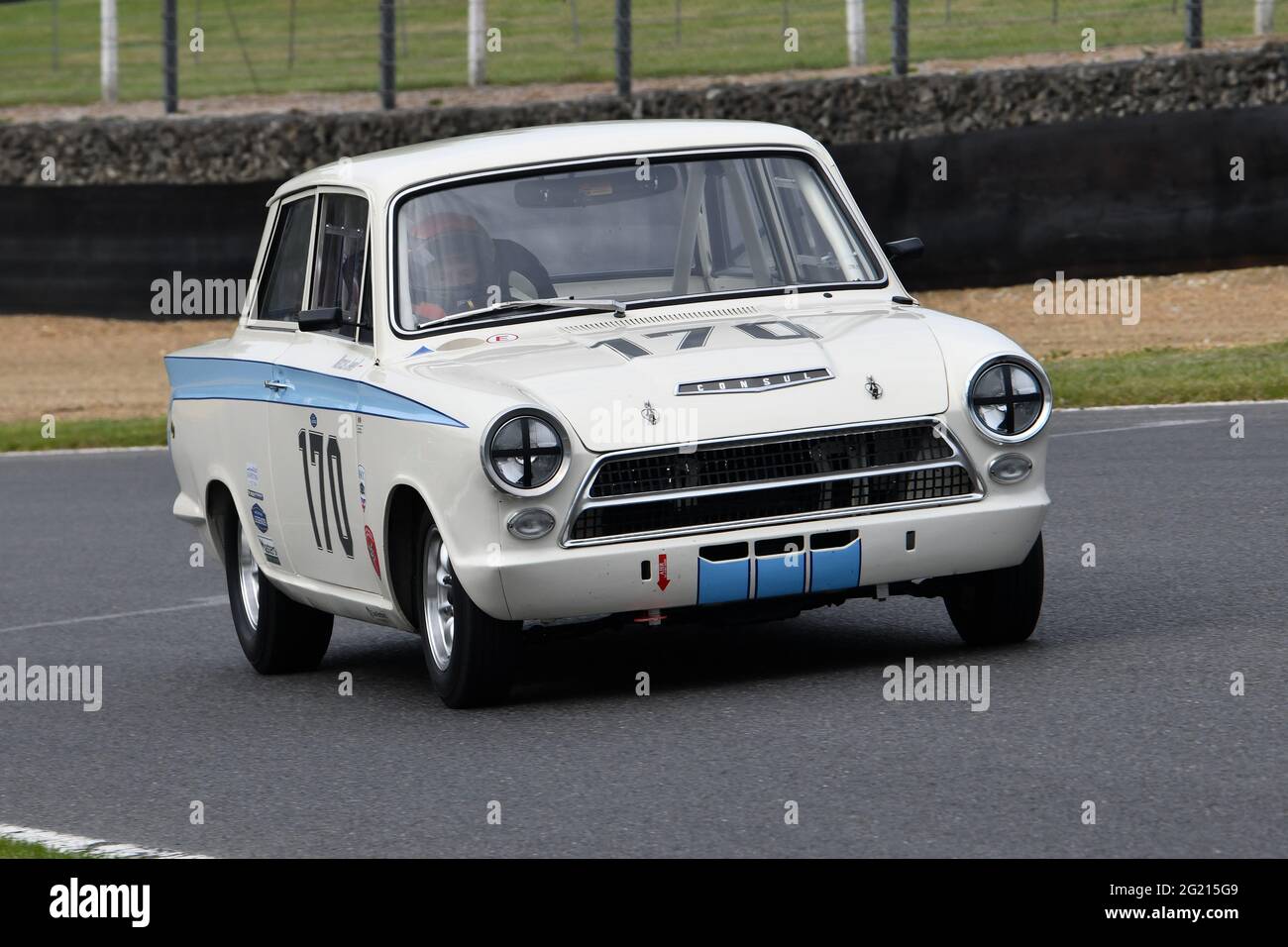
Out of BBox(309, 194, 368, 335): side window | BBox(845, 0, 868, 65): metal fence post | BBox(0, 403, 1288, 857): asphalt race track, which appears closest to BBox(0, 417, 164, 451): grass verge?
BBox(0, 403, 1288, 857): asphalt race track

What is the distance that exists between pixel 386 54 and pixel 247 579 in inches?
645

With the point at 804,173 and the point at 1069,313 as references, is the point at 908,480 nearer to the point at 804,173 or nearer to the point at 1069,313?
the point at 804,173

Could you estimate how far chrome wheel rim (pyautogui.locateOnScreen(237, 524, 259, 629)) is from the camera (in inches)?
367

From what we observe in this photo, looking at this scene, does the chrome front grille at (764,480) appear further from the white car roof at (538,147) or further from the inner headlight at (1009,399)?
the white car roof at (538,147)

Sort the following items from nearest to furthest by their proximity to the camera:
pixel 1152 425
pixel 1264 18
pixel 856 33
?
pixel 1152 425 < pixel 1264 18 < pixel 856 33

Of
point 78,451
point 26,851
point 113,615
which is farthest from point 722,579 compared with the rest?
point 78,451

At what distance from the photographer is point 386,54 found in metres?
25.0

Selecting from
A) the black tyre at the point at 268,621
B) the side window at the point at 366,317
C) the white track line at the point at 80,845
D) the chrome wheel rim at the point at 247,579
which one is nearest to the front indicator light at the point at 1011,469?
the side window at the point at 366,317

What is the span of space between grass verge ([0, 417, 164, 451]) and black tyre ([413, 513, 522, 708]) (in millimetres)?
11114

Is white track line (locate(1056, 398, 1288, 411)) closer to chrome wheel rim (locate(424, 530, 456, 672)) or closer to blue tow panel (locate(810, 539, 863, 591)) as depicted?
blue tow panel (locate(810, 539, 863, 591))

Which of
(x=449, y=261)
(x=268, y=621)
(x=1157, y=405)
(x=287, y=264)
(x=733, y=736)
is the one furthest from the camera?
(x=1157, y=405)

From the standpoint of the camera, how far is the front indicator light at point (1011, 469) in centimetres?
746

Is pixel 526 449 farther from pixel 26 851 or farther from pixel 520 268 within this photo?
pixel 26 851

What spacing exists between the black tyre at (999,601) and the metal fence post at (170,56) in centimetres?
1923
